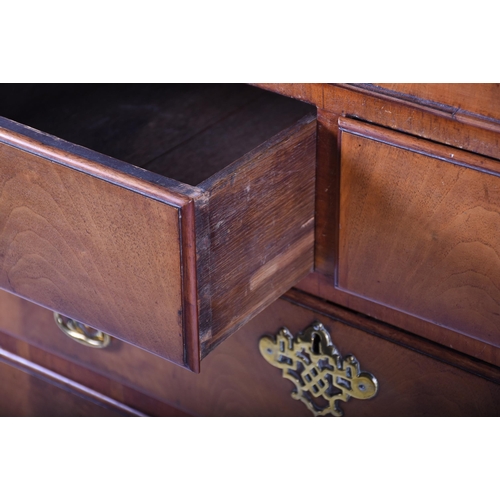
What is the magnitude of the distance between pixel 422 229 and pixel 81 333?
387mm

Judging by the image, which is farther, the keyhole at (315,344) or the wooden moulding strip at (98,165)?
the keyhole at (315,344)

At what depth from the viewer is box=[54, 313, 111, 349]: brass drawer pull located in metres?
0.99

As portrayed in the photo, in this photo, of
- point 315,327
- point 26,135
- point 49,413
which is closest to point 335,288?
point 315,327

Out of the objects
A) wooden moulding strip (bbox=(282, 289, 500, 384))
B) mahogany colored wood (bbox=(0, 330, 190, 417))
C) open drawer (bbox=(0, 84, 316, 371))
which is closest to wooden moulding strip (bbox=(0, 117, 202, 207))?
open drawer (bbox=(0, 84, 316, 371))

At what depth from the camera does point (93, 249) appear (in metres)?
0.72

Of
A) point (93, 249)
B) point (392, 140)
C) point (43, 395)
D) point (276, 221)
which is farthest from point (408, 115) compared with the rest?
point (43, 395)

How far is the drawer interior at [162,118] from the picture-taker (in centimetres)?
76

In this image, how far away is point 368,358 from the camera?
0.89 m

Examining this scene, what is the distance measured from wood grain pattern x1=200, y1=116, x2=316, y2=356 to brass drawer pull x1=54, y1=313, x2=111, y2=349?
258 millimetres

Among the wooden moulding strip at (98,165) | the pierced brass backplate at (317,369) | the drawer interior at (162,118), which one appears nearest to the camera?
the wooden moulding strip at (98,165)

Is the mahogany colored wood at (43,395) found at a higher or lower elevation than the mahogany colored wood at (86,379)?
lower

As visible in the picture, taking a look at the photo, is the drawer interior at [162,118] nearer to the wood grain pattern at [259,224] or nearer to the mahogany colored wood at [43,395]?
the wood grain pattern at [259,224]

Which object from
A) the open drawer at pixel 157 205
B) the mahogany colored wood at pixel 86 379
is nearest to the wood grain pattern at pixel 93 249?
the open drawer at pixel 157 205

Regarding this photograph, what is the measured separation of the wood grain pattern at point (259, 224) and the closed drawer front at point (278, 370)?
10cm
